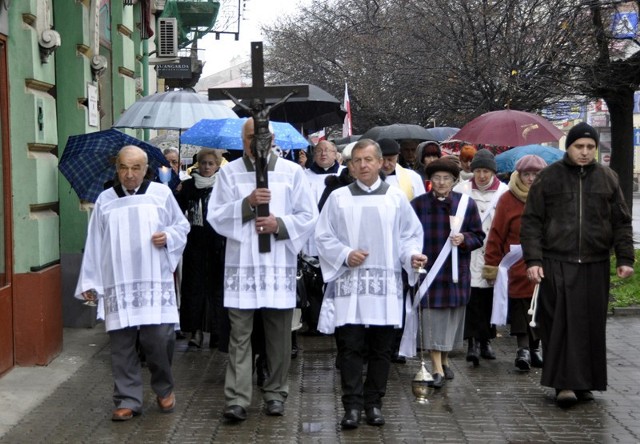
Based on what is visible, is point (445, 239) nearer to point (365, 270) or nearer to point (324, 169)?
point (365, 270)

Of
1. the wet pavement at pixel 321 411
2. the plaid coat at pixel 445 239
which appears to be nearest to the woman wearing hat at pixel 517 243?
the wet pavement at pixel 321 411

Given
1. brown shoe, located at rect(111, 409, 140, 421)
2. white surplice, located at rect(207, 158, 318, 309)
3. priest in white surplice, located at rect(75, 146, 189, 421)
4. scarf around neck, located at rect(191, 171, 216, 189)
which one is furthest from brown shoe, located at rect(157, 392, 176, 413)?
scarf around neck, located at rect(191, 171, 216, 189)

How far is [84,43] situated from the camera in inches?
455

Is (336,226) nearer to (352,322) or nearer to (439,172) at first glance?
(352,322)

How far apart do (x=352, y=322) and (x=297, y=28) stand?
3583 cm

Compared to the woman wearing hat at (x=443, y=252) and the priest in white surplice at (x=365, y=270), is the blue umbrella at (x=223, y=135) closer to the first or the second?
the woman wearing hat at (x=443, y=252)

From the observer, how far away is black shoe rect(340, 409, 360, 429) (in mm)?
7270

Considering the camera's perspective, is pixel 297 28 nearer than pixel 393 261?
No

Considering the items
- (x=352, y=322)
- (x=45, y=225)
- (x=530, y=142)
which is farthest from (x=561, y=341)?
(x=530, y=142)

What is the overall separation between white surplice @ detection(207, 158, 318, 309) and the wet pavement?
798 mm

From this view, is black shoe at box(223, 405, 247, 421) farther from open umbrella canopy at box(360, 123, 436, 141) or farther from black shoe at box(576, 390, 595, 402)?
open umbrella canopy at box(360, 123, 436, 141)

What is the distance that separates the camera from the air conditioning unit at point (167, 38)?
2105 cm

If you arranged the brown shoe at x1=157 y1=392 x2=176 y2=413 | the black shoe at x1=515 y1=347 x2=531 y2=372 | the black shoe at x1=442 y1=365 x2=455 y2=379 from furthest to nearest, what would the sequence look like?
the black shoe at x1=515 y1=347 x2=531 y2=372, the black shoe at x1=442 y1=365 x2=455 y2=379, the brown shoe at x1=157 y1=392 x2=176 y2=413

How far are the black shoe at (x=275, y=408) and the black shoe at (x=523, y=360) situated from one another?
8.34 feet
